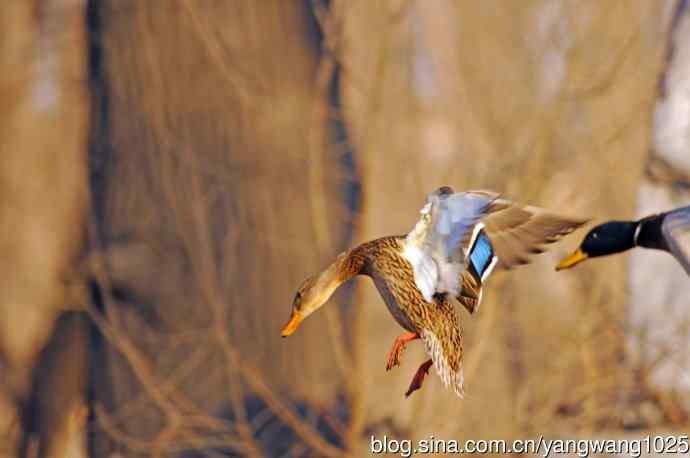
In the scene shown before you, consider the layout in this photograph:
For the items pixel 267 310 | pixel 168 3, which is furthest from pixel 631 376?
pixel 168 3

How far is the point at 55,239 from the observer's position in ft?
18.3

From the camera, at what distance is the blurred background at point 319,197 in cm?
473

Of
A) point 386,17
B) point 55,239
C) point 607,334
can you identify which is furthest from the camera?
point 55,239

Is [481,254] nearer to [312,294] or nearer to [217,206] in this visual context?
[312,294]

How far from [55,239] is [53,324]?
36 cm

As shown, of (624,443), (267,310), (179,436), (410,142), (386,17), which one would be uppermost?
(386,17)

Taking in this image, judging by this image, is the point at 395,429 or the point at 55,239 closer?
the point at 395,429

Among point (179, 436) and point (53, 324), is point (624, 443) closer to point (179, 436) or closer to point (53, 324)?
point (179, 436)

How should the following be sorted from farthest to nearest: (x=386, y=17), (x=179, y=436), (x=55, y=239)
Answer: (x=55, y=239) → (x=179, y=436) → (x=386, y=17)

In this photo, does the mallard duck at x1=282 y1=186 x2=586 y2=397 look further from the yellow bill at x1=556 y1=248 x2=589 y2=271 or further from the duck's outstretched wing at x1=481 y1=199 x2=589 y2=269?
the yellow bill at x1=556 y1=248 x2=589 y2=271

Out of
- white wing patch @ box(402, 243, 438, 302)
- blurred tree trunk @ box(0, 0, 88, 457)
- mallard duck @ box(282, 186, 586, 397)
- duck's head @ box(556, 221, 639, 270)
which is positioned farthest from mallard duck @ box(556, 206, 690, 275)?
blurred tree trunk @ box(0, 0, 88, 457)

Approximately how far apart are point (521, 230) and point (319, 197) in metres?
2.13

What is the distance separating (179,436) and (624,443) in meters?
Result: 1.65

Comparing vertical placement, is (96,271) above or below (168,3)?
below
